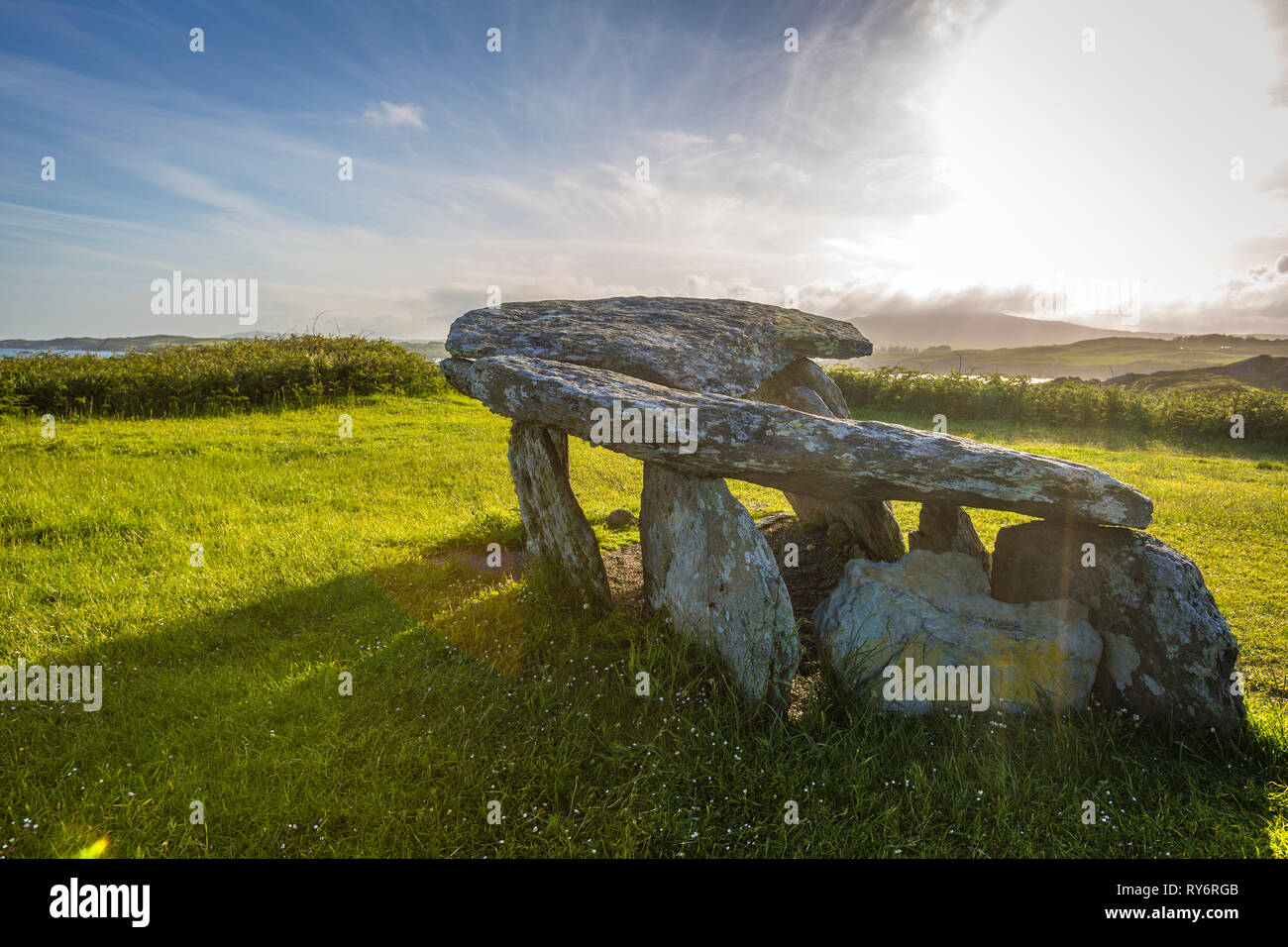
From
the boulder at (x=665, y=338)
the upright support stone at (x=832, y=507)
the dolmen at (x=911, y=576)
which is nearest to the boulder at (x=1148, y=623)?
the dolmen at (x=911, y=576)

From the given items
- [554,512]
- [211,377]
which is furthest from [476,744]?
[211,377]

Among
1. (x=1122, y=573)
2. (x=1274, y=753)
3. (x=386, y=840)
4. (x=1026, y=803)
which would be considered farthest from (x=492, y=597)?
(x=1274, y=753)

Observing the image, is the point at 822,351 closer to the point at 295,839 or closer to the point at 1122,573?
the point at 1122,573

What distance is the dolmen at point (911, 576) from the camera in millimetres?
4832

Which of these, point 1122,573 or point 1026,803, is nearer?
point 1026,803

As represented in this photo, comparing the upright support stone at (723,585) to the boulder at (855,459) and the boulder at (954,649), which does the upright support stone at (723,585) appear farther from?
the boulder at (954,649)

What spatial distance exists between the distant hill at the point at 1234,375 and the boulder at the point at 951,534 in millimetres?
32601

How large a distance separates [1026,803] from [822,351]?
531cm

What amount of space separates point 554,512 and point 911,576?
10.7 feet

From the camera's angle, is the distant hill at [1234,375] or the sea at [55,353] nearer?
the sea at [55,353]

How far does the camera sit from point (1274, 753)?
4449 mm

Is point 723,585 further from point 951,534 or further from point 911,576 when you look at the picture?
point 951,534

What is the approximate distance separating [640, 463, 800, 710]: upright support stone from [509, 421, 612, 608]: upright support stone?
0.63 m

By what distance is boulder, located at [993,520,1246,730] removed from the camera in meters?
4.66
